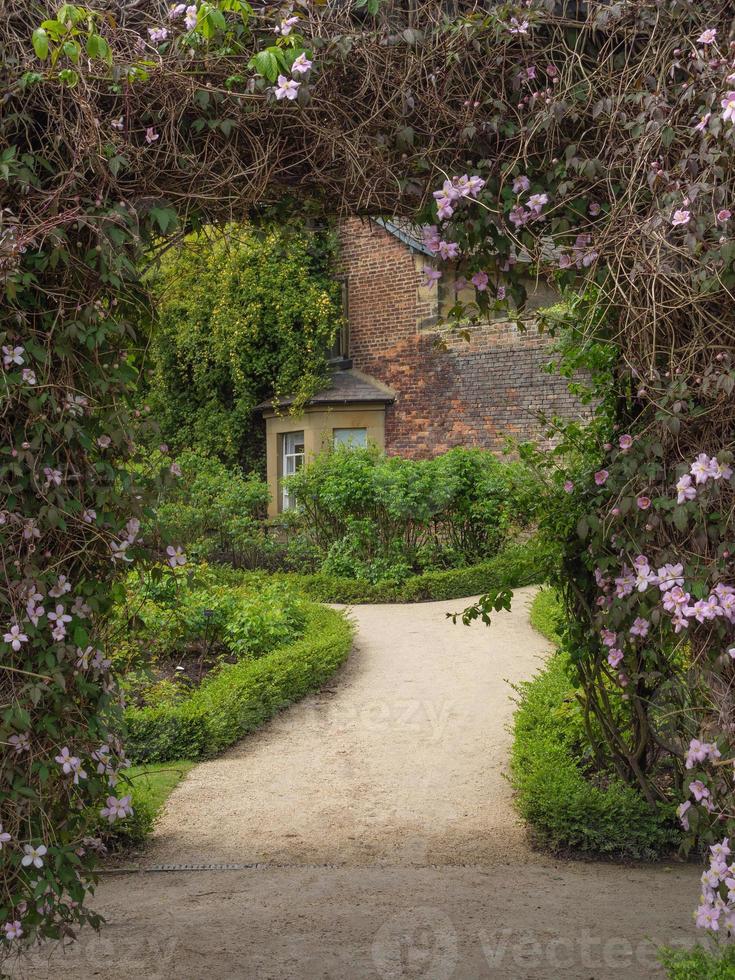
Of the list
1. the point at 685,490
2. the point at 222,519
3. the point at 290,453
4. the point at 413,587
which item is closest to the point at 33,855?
the point at 685,490

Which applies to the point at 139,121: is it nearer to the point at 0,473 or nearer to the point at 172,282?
the point at 172,282

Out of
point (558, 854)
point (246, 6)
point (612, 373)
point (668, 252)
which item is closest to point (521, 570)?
point (612, 373)

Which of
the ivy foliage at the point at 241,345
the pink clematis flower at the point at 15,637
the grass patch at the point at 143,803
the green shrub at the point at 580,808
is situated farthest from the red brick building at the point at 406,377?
the pink clematis flower at the point at 15,637

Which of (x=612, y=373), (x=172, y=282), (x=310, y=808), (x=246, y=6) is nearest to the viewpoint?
(x=246, y=6)

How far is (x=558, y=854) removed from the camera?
479 cm

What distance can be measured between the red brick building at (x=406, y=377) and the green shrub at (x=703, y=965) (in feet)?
39.9

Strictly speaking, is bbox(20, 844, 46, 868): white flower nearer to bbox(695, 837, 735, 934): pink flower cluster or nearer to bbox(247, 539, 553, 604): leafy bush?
bbox(695, 837, 735, 934): pink flower cluster

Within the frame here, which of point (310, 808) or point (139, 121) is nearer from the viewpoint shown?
point (139, 121)

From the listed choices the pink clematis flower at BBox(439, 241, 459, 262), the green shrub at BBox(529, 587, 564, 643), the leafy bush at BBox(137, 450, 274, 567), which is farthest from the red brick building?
the pink clematis flower at BBox(439, 241, 459, 262)

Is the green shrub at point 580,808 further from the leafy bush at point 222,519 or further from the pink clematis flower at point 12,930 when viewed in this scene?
the leafy bush at point 222,519

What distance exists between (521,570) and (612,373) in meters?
1.02

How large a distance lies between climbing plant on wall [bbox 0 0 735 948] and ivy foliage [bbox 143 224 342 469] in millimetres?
13527

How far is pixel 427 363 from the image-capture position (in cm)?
1656

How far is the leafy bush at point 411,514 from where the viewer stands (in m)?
12.6
